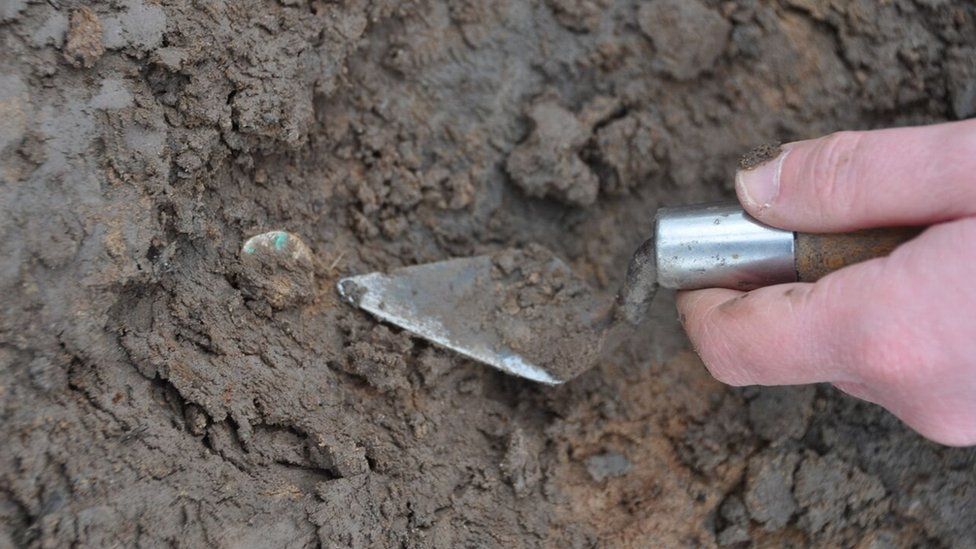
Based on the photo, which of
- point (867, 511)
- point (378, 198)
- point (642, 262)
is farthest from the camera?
point (378, 198)

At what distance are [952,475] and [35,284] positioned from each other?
2168mm

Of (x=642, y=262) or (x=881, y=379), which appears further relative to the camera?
(x=642, y=262)

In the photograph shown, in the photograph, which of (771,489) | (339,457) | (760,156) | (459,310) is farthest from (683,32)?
(339,457)

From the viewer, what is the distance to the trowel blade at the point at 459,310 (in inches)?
81.3

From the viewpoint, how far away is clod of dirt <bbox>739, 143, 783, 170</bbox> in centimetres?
172

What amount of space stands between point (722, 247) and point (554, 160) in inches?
27.4

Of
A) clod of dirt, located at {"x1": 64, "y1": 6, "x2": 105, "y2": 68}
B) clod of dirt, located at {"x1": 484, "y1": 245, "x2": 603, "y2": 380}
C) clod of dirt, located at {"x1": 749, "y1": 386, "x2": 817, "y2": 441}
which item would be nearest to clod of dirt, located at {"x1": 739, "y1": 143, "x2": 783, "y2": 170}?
clod of dirt, located at {"x1": 484, "y1": 245, "x2": 603, "y2": 380}

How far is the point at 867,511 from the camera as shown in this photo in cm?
201

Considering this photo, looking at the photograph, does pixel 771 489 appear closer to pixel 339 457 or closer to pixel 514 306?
pixel 514 306

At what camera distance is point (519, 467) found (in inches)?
78.4

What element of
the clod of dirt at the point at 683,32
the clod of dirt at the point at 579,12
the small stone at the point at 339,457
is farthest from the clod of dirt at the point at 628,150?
the small stone at the point at 339,457

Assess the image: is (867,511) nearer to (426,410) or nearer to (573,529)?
(573,529)

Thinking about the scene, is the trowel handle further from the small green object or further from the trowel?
the small green object

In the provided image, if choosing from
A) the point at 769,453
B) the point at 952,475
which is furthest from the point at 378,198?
the point at 952,475
